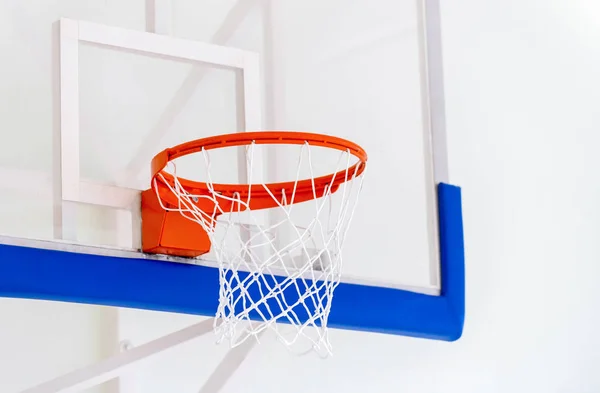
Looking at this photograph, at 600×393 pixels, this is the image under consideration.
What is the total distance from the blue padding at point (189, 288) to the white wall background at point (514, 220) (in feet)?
1.73

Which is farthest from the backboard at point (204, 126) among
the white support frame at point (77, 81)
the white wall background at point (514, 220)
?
the white wall background at point (514, 220)

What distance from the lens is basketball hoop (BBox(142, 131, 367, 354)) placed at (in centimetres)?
177

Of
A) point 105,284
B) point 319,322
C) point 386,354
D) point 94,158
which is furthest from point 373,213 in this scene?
point 105,284

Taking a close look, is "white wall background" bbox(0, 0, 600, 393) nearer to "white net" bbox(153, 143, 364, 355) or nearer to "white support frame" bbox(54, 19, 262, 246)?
"white net" bbox(153, 143, 364, 355)

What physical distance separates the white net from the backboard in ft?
0.23

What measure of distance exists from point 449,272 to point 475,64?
110cm

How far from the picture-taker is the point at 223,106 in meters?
2.44

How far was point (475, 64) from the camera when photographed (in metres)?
3.09

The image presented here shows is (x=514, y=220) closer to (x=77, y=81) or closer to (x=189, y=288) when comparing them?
(x=189, y=288)

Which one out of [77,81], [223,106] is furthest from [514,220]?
[77,81]

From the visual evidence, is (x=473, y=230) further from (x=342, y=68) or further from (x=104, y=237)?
(x=104, y=237)

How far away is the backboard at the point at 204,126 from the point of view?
1.84 metres

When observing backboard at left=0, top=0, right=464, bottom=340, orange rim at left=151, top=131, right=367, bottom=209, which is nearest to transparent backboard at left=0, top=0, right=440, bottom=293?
backboard at left=0, top=0, right=464, bottom=340

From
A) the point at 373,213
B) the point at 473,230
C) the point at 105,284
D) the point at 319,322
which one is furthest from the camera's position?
the point at 473,230
